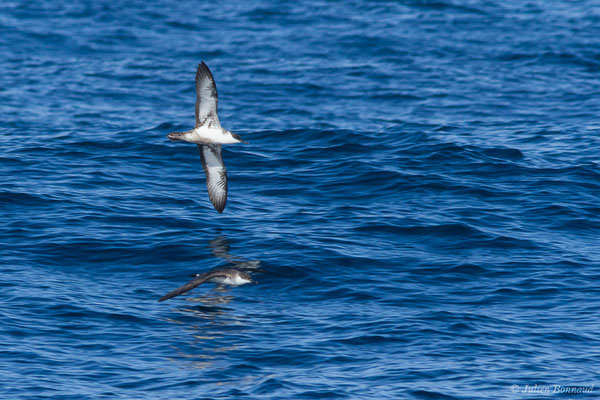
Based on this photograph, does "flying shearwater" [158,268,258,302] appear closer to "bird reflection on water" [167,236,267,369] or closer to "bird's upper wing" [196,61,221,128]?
"bird reflection on water" [167,236,267,369]

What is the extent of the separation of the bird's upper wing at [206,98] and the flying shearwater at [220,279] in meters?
3.16

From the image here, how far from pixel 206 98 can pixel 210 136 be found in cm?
97

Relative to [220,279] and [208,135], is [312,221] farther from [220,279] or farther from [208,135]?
[220,279]

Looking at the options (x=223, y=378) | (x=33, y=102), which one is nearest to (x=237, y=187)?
(x=223, y=378)

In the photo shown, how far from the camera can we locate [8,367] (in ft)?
44.6

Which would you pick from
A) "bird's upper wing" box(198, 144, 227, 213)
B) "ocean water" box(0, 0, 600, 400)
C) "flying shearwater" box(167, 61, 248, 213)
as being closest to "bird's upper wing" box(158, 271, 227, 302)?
"ocean water" box(0, 0, 600, 400)

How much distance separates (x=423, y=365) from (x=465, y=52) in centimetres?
2546

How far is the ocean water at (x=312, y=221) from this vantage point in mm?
13859

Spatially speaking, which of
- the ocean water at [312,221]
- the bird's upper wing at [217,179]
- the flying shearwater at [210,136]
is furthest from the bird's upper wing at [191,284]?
the bird's upper wing at [217,179]

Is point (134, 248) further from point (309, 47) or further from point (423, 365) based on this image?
point (309, 47)

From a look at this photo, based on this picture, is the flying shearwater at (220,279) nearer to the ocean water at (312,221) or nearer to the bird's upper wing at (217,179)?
the ocean water at (312,221)

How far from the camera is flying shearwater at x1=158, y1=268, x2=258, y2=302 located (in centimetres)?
1527

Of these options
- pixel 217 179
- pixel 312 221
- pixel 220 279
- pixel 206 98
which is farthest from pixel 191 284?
pixel 312 221

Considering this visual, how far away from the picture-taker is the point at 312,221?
1983 cm
